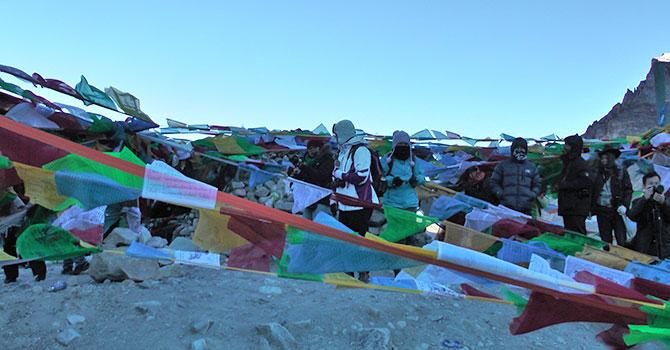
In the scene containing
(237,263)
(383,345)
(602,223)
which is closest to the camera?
(237,263)

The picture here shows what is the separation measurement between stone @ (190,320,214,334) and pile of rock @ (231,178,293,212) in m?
7.68

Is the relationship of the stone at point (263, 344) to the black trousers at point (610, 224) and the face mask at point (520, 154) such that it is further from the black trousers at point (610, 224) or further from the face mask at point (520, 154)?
the black trousers at point (610, 224)

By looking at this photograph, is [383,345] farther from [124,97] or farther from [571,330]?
[124,97]

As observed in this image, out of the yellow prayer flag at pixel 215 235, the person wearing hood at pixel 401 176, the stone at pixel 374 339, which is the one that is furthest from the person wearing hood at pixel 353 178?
the yellow prayer flag at pixel 215 235

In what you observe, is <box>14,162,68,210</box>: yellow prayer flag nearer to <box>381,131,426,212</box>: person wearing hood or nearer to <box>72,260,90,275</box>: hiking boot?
<box>72,260,90,275</box>: hiking boot

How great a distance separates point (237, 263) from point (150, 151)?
472cm

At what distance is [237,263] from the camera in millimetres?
2225

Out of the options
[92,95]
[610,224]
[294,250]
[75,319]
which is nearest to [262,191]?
[92,95]

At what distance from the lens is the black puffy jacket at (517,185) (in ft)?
16.9

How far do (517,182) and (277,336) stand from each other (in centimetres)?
314

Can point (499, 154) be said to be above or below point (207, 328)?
above

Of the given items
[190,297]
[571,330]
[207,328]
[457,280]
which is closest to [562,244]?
[571,330]

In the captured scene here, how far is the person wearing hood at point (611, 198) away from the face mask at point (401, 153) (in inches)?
87.2

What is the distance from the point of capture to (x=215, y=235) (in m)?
2.23
